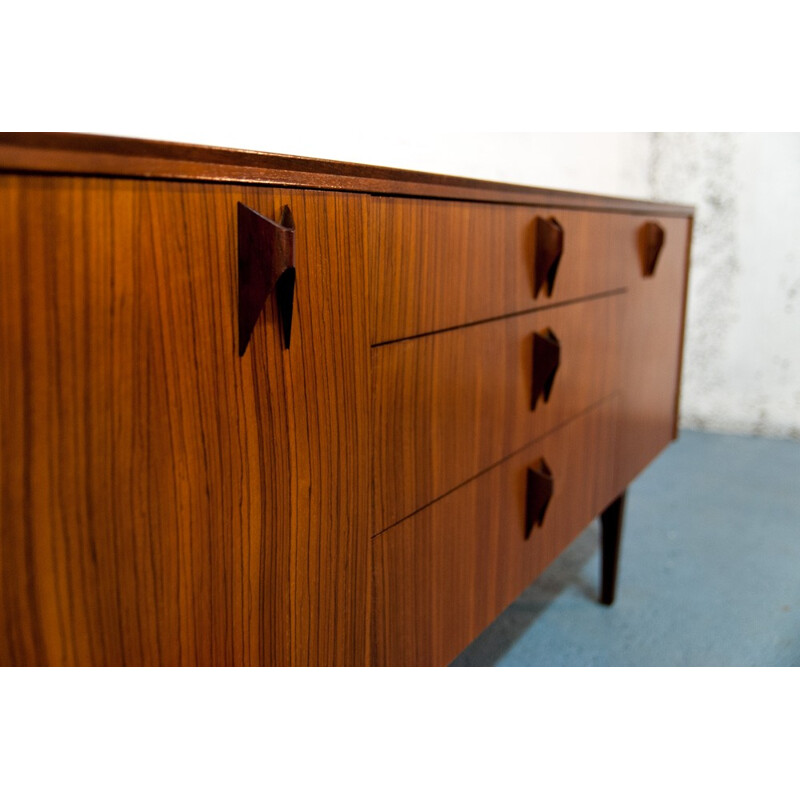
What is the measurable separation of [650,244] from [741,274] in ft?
6.64

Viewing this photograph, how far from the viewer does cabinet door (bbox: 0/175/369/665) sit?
0.58m

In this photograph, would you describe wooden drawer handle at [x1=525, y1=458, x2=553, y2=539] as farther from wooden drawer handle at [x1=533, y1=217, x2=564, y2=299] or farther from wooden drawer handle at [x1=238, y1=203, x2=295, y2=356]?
wooden drawer handle at [x1=238, y1=203, x2=295, y2=356]

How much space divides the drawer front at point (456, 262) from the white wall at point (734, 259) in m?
2.09

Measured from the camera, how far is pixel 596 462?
1.66 m

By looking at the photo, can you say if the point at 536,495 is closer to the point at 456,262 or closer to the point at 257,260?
the point at 456,262

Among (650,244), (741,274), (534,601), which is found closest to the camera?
(650,244)

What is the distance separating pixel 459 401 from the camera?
42.7 inches

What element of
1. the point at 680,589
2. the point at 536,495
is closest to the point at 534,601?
the point at 680,589

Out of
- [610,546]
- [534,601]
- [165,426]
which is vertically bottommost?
[534,601]

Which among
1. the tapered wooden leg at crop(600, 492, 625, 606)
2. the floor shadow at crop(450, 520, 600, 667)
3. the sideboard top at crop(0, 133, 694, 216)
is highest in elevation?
the sideboard top at crop(0, 133, 694, 216)

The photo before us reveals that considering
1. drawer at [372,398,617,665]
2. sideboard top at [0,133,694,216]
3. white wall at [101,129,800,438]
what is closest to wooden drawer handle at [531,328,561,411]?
drawer at [372,398,617,665]

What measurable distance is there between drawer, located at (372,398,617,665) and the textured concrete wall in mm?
2414

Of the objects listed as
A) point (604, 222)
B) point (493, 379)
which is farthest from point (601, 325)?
point (493, 379)

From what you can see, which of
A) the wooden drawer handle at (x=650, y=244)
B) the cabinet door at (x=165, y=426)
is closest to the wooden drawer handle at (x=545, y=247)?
the cabinet door at (x=165, y=426)
